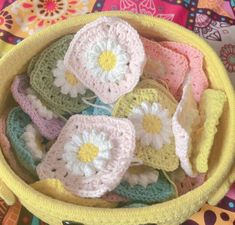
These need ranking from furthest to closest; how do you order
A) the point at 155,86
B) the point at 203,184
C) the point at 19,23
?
1. the point at 19,23
2. the point at 155,86
3. the point at 203,184

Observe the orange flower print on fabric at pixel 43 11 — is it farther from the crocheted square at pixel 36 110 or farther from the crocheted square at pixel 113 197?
the crocheted square at pixel 113 197

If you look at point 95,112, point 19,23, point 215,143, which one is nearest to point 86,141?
point 95,112

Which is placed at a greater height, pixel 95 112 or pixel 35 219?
pixel 95 112

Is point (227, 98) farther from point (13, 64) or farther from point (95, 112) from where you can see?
point (13, 64)

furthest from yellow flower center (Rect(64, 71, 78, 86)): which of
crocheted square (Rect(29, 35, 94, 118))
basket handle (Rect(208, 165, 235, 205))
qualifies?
basket handle (Rect(208, 165, 235, 205))

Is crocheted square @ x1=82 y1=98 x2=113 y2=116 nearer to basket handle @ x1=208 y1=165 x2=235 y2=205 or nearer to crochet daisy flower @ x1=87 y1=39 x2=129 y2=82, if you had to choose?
crochet daisy flower @ x1=87 y1=39 x2=129 y2=82

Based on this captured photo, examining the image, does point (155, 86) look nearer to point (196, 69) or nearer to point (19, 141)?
point (196, 69)

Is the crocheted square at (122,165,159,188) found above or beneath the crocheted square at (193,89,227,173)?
beneath

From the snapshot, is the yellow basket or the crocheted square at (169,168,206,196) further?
the crocheted square at (169,168,206,196)
